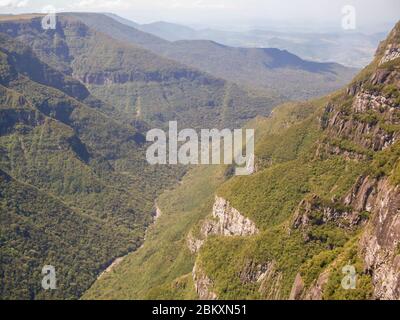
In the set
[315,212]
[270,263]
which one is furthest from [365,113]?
[270,263]

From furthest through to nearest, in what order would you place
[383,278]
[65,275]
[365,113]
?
1. [65,275]
2. [365,113]
3. [383,278]

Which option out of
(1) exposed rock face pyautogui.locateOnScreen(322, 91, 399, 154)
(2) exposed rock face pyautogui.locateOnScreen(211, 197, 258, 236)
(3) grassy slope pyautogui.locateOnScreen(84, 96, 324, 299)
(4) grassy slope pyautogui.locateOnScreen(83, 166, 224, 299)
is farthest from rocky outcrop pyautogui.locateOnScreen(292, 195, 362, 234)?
(4) grassy slope pyautogui.locateOnScreen(83, 166, 224, 299)

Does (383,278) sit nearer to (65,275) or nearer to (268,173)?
(268,173)

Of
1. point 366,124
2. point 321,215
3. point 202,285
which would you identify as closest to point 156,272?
point 202,285

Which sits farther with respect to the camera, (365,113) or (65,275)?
(65,275)

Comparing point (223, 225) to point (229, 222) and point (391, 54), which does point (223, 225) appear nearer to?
point (229, 222)

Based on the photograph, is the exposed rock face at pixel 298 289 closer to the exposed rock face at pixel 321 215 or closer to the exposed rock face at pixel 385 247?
the exposed rock face at pixel 385 247

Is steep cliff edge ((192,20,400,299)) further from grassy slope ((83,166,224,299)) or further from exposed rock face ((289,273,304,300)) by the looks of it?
grassy slope ((83,166,224,299))
